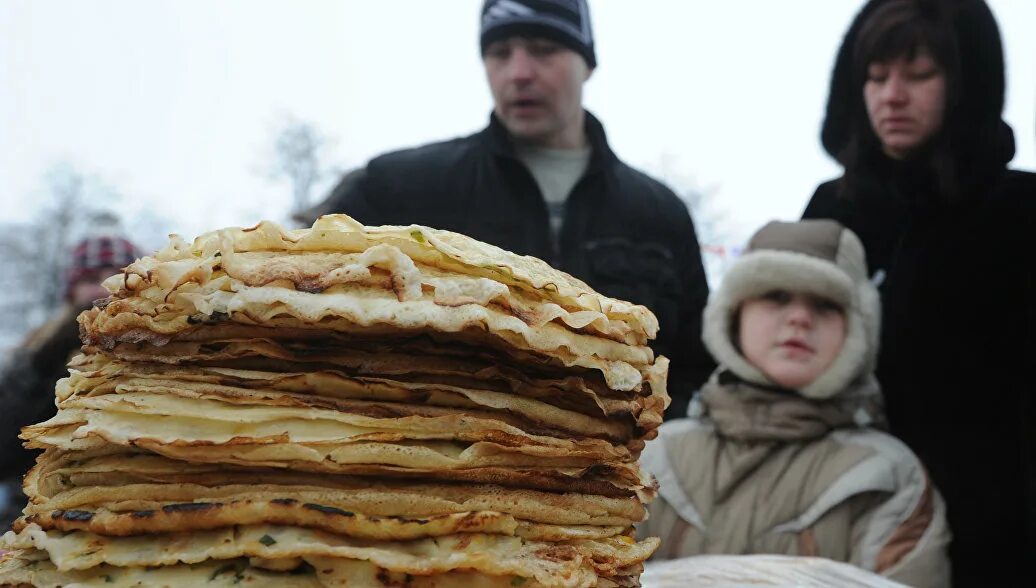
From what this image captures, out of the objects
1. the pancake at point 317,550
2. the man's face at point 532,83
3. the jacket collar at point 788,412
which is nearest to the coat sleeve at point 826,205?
the jacket collar at point 788,412

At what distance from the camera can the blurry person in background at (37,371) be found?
258cm

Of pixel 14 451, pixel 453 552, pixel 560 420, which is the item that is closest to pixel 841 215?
pixel 560 420

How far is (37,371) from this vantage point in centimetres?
271

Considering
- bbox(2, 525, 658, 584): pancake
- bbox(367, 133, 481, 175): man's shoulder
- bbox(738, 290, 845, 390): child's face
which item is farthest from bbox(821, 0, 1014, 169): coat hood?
bbox(2, 525, 658, 584): pancake

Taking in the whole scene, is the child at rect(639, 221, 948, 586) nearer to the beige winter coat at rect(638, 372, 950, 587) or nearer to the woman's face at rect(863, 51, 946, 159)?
the beige winter coat at rect(638, 372, 950, 587)

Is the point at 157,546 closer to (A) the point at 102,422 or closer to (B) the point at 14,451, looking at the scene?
(A) the point at 102,422

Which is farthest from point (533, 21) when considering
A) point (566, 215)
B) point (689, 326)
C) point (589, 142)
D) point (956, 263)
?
point (956, 263)

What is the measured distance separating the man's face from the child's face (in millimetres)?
911

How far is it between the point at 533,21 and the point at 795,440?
155cm

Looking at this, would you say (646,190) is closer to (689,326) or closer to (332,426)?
(689,326)

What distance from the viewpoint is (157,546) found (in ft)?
2.54

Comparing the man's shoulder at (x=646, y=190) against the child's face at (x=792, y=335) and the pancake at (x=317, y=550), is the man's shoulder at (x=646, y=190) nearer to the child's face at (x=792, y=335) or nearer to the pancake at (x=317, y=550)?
the child's face at (x=792, y=335)

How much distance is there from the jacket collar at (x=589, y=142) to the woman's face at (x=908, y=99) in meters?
0.88

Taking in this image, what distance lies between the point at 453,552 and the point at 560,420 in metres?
0.19
